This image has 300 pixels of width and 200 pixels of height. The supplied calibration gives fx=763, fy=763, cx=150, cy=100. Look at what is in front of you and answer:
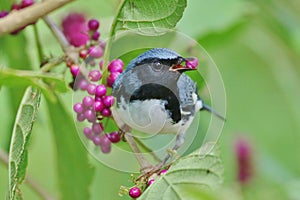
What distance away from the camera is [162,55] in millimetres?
1085

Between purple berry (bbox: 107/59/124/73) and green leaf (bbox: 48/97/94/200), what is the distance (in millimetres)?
313

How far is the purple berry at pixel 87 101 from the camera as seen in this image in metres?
1.23

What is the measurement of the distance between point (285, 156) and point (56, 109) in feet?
5.56

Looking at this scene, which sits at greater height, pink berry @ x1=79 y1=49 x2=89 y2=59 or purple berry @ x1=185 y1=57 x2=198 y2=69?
pink berry @ x1=79 y1=49 x2=89 y2=59

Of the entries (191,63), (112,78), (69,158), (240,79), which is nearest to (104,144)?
(112,78)

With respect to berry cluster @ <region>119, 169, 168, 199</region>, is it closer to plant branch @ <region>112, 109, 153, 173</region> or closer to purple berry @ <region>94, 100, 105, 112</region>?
plant branch @ <region>112, 109, 153, 173</region>

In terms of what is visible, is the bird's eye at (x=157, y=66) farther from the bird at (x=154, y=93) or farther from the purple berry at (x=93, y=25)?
the purple berry at (x=93, y=25)

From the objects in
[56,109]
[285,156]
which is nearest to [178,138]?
[56,109]

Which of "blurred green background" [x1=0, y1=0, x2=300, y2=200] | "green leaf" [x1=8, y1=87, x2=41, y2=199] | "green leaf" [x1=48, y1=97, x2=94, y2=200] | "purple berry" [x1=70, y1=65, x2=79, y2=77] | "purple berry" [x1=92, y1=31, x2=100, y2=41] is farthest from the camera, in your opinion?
"blurred green background" [x1=0, y1=0, x2=300, y2=200]

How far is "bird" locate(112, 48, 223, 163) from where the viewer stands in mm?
1090

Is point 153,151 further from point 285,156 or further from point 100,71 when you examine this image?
point 285,156

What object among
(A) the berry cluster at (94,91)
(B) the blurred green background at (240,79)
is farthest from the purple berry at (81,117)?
(B) the blurred green background at (240,79)

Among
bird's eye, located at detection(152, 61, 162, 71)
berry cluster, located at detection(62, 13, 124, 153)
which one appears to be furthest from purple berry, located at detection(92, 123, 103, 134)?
bird's eye, located at detection(152, 61, 162, 71)

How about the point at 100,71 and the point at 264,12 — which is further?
the point at 264,12
